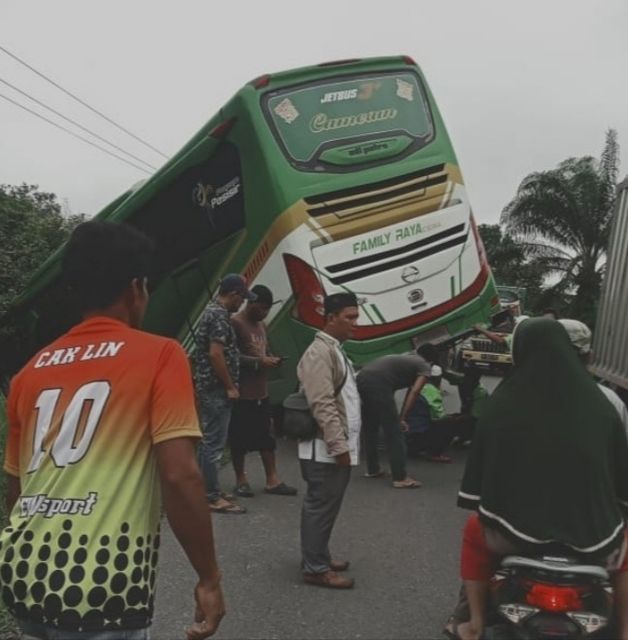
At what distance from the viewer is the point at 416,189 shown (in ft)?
24.8

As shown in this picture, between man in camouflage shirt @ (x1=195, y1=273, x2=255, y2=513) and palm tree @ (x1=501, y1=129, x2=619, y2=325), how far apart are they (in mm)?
17043

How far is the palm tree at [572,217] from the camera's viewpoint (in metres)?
21.3

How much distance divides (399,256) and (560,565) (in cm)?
519

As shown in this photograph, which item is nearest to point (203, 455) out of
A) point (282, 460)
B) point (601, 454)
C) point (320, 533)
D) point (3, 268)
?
point (320, 533)

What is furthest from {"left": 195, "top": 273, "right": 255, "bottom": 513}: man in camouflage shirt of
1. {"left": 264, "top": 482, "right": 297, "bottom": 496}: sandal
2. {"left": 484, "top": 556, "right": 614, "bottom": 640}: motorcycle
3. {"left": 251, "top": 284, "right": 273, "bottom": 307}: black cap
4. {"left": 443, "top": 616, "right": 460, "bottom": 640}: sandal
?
{"left": 484, "top": 556, "right": 614, "bottom": 640}: motorcycle

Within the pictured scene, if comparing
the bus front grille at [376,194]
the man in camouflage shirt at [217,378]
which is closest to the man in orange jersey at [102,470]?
the man in camouflage shirt at [217,378]

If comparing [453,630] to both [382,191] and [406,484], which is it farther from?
[382,191]

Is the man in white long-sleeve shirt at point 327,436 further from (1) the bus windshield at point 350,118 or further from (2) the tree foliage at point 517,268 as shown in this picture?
(2) the tree foliage at point 517,268

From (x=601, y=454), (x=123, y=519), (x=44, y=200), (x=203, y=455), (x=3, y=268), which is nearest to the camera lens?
(x=123, y=519)

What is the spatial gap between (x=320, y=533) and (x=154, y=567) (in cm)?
241

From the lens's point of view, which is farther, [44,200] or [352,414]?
[44,200]

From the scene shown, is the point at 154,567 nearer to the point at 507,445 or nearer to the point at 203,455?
the point at 507,445

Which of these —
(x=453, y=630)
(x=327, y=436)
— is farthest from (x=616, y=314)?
(x=453, y=630)

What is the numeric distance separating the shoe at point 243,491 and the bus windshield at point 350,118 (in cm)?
311
